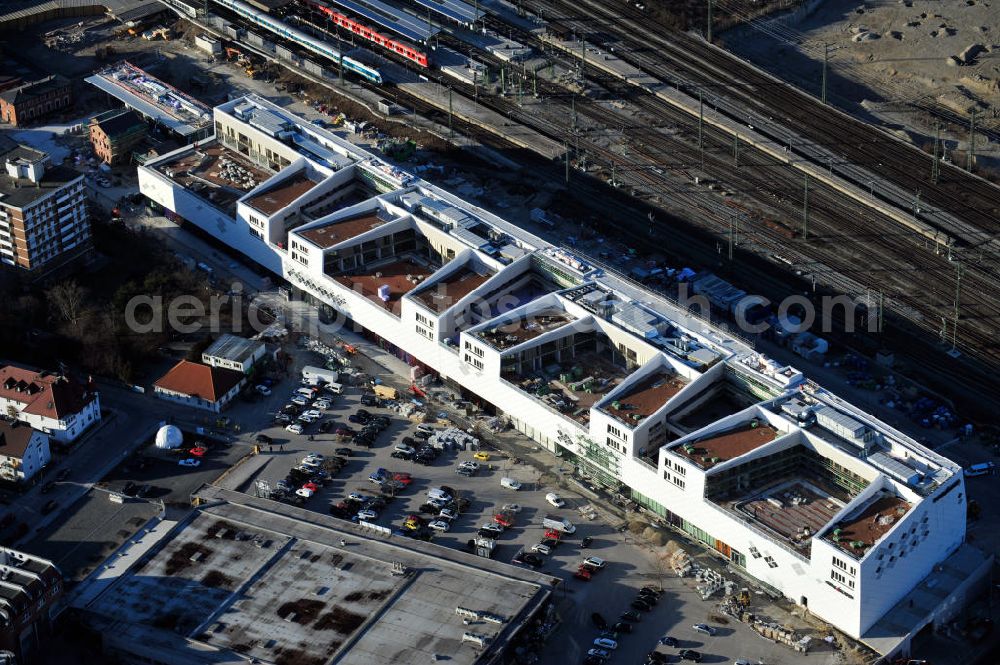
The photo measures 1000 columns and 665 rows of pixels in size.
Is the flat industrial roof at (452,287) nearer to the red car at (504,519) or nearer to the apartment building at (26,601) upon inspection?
the red car at (504,519)

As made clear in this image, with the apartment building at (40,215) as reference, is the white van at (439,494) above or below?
below

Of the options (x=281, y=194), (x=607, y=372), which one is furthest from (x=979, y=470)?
(x=281, y=194)

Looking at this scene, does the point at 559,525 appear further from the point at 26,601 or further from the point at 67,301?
the point at 67,301

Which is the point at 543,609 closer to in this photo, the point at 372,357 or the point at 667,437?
the point at 667,437

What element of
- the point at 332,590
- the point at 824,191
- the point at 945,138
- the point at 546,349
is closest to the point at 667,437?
the point at 546,349

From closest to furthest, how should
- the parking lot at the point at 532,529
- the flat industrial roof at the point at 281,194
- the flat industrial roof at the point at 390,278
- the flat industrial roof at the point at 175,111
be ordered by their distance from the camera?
the parking lot at the point at 532,529 → the flat industrial roof at the point at 390,278 → the flat industrial roof at the point at 281,194 → the flat industrial roof at the point at 175,111

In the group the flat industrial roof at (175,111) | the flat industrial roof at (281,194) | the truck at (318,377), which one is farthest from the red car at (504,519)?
the flat industrial roof at (175,111)

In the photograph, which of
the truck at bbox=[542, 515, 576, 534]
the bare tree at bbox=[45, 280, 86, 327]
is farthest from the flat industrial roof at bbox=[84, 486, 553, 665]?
the bare tree at bbox=[45, 280, 86, 327]
